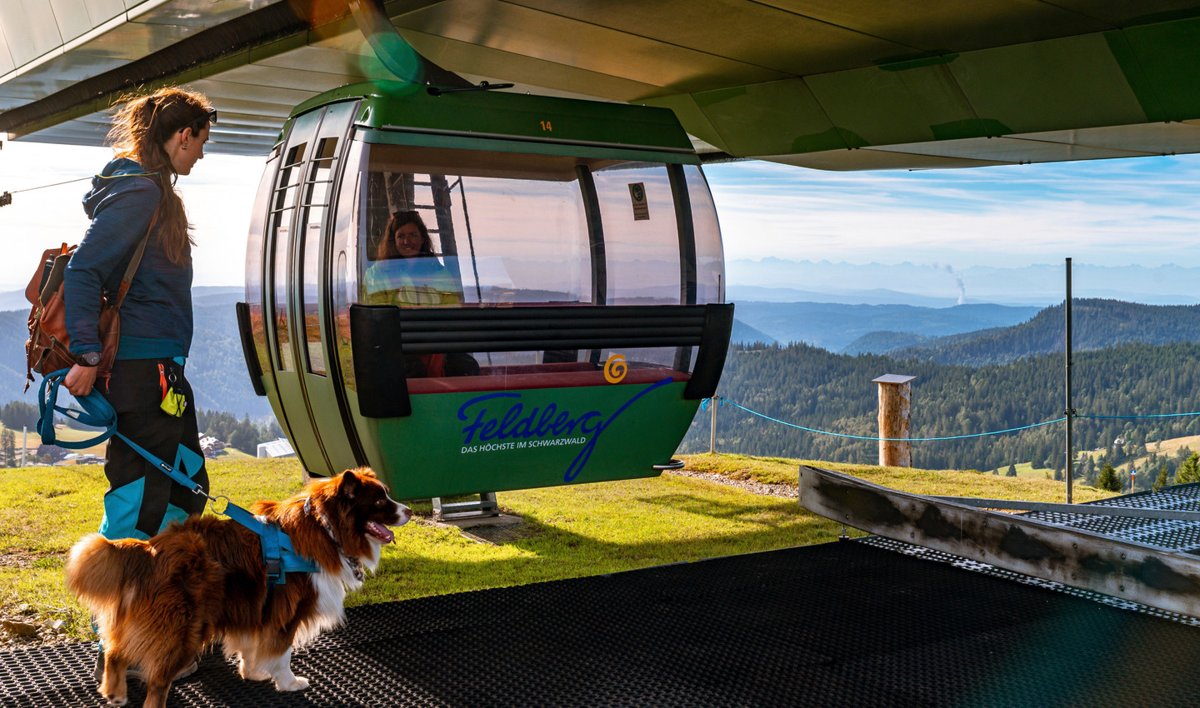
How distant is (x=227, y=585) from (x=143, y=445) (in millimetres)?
717

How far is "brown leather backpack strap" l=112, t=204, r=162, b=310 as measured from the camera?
403cm

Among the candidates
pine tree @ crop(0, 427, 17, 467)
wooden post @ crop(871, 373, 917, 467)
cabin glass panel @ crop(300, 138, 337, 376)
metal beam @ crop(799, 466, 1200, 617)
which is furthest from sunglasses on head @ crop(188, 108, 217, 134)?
wooden post @ crop(871, 373, 917, 467)

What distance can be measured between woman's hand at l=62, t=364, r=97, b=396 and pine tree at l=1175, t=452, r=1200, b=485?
51.6 ft

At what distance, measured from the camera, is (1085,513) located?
23.5 feet

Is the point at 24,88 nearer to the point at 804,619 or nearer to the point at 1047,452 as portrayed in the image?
the point at 804,619

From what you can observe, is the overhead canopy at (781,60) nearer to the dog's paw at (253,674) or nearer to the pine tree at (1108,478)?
the dog's paw at (253,674)

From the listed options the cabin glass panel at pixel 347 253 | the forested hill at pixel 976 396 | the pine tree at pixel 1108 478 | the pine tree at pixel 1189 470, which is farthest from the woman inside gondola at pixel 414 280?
the forested hill at pixel 976 396

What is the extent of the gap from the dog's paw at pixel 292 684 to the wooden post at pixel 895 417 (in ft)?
33.5

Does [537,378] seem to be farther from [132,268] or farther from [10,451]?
[10,451]

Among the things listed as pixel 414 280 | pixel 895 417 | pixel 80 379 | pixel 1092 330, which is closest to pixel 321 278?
pixel 414 280

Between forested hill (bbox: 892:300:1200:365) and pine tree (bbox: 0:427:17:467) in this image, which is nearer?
pine tree (bbox: 0:427:17:467)

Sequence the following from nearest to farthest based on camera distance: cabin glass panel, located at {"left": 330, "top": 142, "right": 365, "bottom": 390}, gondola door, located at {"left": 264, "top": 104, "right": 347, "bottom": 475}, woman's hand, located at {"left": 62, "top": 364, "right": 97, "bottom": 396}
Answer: woman's hand, located at {"left": 62, "top": 364, "right": 97, "bottom": 396} < cabin glass panel, located at {"left": 330, "top": 142, "right": 365, "bottom": 390} < gondola door, located at {"left": 264, "top": 104, "right": 347, "bottom": 475}

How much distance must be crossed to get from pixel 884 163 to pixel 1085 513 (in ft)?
15.2

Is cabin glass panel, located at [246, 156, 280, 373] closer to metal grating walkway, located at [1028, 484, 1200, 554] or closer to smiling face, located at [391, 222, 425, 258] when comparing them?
smiling face, located at [391, 222, 425, 258]
